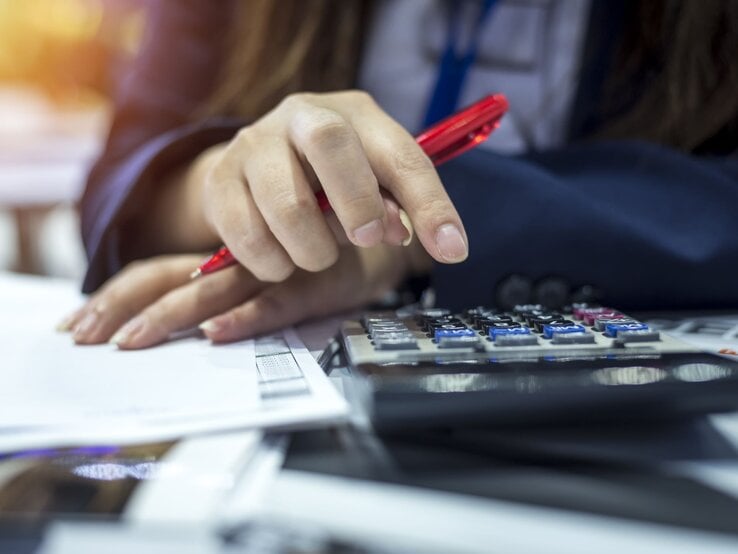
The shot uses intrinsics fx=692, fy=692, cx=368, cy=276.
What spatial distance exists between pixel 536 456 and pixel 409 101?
1.44 feet

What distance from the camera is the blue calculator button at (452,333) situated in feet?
0.83

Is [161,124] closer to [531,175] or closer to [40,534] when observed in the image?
[531,175]

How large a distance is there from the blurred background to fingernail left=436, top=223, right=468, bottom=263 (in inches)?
40.9

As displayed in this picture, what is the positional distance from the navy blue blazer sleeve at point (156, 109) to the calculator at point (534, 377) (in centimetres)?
26

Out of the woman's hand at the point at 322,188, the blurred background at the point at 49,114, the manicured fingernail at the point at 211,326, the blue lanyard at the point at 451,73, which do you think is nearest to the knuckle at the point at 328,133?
the woman's hand at the point at 322,188

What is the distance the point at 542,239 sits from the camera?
1.24 feet

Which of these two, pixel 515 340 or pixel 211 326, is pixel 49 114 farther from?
pixel 515 340

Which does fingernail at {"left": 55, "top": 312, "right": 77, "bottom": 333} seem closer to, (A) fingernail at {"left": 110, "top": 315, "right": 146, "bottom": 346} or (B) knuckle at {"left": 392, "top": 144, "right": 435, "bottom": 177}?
(A) fingernail at {"left": 110, "top": 315, "right": 146, "bottom": 346}

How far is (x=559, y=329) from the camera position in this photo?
0.83ft

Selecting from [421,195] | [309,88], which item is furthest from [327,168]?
[309,88]

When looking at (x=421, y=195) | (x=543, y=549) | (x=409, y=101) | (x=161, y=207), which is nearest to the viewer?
(x=543, y=549)

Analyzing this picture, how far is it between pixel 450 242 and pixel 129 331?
0.16 meters

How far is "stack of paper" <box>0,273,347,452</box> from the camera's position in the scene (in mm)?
206

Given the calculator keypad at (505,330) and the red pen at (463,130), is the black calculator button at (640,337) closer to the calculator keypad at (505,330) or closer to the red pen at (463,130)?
the calculator keypad at (505,330)
